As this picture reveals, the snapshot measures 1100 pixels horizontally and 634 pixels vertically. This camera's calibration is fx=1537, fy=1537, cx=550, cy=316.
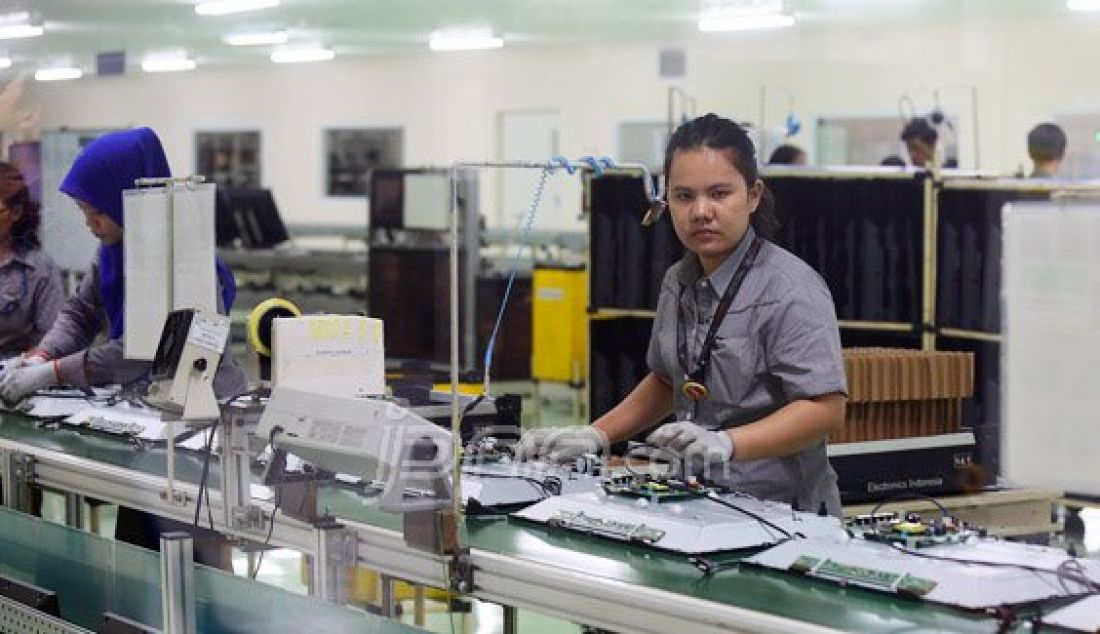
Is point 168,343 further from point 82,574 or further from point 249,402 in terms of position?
point 82,574

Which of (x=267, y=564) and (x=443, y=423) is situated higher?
(x=443, y=423)

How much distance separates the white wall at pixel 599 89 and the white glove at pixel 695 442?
3.97 meters

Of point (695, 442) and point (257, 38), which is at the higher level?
point (257, 38)

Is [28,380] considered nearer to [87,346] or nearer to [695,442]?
[87,346]

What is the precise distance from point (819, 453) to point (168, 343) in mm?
1110

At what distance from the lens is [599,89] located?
38.5ft

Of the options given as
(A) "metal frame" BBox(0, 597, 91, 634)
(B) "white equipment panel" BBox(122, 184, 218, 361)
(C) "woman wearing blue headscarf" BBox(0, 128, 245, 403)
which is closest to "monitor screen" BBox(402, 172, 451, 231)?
(C) "woman wearing blue headscarf" BBox(0, 128, 245, 403)

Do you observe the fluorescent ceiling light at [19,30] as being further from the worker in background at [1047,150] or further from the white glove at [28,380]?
the worker in background at [1047,150]

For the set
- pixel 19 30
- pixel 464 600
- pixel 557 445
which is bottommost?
pixel 464 600

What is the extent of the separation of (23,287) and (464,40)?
7792 mm

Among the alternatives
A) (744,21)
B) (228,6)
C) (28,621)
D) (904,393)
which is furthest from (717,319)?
(744,21)

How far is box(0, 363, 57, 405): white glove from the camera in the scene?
3.65 m

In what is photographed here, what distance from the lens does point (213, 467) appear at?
266 centimetres

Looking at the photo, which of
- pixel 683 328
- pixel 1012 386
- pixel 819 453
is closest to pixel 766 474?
pixel 819 453
